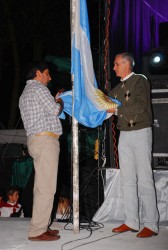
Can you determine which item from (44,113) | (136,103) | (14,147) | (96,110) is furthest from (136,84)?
(14,147)

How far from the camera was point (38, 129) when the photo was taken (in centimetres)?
338

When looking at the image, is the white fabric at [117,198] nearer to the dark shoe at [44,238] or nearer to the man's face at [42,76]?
the dark shoe at [44,238]

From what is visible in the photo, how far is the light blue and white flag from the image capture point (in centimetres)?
362

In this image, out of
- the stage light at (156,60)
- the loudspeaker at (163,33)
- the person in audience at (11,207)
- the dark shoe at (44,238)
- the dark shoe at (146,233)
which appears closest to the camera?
the dark shoe at (44,238)

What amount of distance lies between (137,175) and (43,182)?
957 mm

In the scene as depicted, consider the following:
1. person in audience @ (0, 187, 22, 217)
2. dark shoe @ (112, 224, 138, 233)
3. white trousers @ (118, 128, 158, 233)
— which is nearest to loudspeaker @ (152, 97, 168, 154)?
white trousers @ (118, 128, 158, 233)

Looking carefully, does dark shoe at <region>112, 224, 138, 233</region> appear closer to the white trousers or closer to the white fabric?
the white trousers

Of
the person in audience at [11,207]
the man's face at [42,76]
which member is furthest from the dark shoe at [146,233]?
the person in audience at [11,207]

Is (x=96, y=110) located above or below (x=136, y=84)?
below

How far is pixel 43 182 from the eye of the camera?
3.36 meters

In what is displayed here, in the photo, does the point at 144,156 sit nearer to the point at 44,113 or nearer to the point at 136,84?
the point at 136,84

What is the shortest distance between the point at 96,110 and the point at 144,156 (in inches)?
25.2

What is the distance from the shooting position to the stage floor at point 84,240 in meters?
3.13

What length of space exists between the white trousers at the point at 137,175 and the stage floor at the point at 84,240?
0.18 meters
